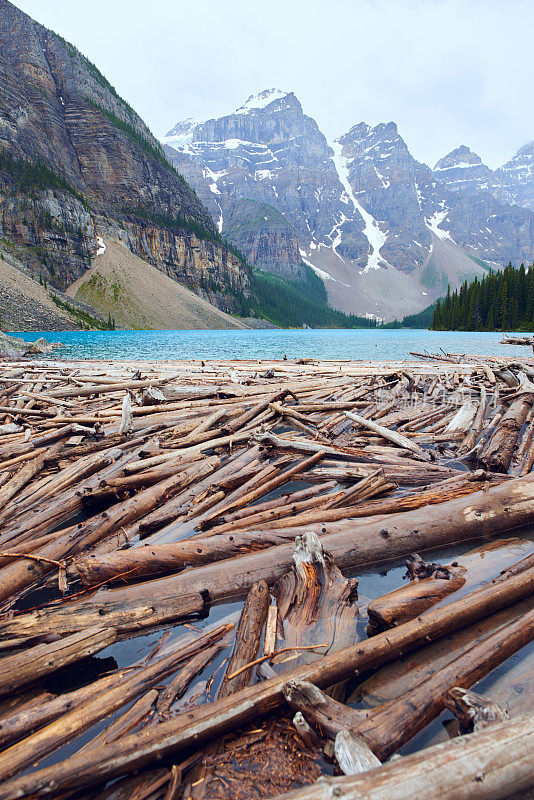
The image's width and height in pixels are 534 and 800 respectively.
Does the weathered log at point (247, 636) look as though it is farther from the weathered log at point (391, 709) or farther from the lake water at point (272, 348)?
the lake water at point (272, 348)

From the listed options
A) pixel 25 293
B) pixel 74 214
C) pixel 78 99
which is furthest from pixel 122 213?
pixel 25 293

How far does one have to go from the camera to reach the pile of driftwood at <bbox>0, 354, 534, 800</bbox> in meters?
2.06

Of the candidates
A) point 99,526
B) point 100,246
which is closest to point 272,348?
point 99,526

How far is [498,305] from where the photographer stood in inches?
3976

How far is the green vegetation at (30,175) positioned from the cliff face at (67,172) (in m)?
0.37

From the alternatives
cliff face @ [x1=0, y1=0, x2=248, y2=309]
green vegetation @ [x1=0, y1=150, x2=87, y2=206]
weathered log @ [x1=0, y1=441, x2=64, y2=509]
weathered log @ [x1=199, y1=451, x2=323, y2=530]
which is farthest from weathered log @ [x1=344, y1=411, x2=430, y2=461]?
green vegetation @ [x1=0, y1=150, x2=87, y2=206]

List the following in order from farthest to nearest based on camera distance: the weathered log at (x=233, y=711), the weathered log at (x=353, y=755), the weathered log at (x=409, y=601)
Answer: the weathered log at (x=409, y=601) < the weathered log at (x=233, y=711) < the weathered log at (x=353, y=755)

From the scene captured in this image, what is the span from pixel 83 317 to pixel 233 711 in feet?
435

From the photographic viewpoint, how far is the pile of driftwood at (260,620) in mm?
2062

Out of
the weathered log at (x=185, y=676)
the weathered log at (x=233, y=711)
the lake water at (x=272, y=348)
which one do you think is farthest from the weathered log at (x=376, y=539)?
the lake water at (x=272, y=348)

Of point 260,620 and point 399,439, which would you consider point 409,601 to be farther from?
point 399,439

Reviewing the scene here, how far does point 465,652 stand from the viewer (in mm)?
2777

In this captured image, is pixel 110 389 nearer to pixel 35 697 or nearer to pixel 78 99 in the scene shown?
pixel 35 697

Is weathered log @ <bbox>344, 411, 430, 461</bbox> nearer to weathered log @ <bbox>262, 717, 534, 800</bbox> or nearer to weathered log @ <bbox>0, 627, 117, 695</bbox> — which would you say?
weathered log @ <bbox>262, 717, 534, 800</bbox>
